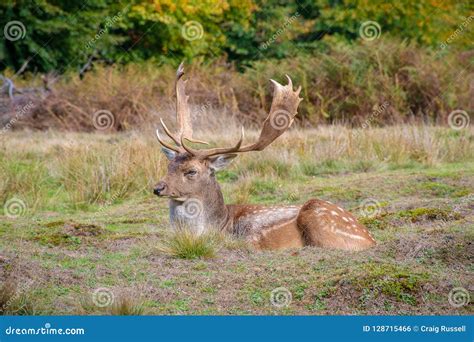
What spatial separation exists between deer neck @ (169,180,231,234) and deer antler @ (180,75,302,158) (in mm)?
411

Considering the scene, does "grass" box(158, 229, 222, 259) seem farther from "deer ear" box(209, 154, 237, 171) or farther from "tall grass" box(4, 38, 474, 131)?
"tall grass" box(4, 38, 474, 131)

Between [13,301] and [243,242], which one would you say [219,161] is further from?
[13,301]

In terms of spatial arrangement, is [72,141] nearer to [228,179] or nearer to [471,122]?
[228,179]

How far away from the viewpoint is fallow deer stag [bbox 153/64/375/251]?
10266mm

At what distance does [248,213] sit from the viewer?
10.8 metres

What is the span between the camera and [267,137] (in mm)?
11047

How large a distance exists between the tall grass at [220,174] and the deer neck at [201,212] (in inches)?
121

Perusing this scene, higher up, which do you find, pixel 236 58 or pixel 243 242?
pixel 236 58

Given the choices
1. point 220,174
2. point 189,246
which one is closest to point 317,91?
point 220,174

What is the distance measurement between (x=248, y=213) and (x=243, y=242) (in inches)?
20.7

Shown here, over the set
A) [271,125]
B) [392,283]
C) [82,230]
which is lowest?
[392,283]

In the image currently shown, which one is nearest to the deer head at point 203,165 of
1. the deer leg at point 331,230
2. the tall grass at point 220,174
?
the deer leg at point 331,230

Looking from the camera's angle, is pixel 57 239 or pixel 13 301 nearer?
pixel 13 301

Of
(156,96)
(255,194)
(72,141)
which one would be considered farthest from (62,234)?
(156,96)
